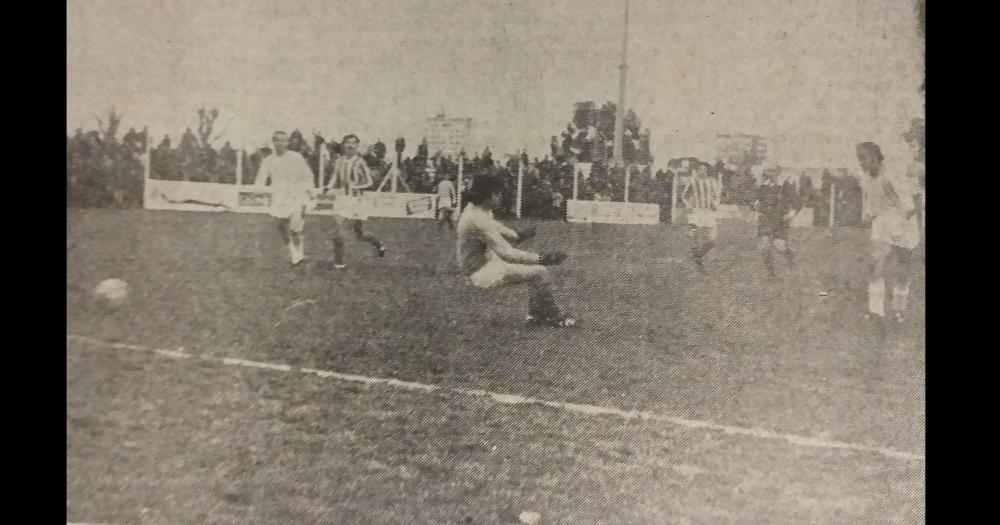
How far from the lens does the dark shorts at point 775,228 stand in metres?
1.19

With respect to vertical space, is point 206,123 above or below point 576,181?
above

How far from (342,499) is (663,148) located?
91cm

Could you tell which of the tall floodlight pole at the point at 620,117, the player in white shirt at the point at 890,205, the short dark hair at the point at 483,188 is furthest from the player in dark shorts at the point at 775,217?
the short dark hair at the point at 483,188

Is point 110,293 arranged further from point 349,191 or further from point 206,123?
point 349,191

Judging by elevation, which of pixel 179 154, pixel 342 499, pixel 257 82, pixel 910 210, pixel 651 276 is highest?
pixel 257 82

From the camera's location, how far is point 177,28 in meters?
1.25

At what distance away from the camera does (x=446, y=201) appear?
122 cm

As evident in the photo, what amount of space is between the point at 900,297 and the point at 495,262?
0.79 metres

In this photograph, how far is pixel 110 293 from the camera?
4.01ft

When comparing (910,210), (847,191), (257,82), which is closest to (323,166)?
(257,82)

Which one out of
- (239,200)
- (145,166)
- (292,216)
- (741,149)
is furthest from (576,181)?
(145,166)


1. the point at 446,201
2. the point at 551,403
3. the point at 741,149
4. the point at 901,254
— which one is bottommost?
the point at 551,403

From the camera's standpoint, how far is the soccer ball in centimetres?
122

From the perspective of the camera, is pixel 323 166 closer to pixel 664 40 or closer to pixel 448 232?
pixel 448 232
